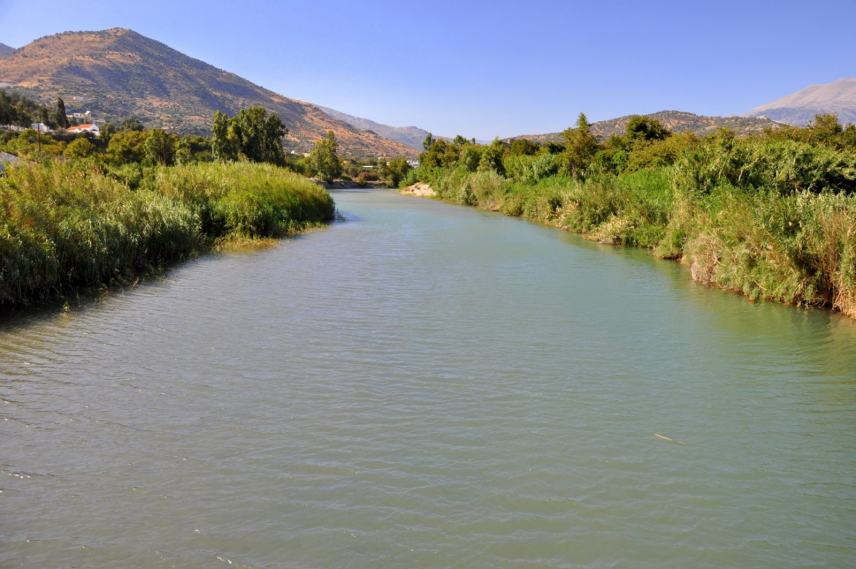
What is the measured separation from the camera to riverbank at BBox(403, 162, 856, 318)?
1353 cm

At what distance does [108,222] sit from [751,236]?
49.6 ft

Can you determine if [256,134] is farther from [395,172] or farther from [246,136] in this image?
[395,172]

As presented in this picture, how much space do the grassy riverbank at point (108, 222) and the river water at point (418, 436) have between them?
3.59 ft

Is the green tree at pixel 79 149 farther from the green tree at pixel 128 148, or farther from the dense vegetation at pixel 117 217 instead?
the dense vegetation at pixel 117 217

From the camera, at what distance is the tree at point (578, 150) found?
145ft

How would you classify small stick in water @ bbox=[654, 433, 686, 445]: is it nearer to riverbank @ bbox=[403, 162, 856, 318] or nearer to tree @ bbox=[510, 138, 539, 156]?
riverbank @ bbox=[403, 162, 856, 318]

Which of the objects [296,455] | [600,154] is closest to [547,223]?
[600,154]

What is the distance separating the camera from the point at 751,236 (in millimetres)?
14953

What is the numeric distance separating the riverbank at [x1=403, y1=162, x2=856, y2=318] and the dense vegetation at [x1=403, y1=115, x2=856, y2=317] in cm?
3

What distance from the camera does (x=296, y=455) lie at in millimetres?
6172

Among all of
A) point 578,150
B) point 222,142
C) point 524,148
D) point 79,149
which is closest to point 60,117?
point 79,149

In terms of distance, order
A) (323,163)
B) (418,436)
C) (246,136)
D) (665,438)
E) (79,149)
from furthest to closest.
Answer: (323,163) → (246,136) → (79,149) → (665,438) → (418,436)

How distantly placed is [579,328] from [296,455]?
683 cm

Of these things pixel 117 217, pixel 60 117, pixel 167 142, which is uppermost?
pixel 60 117
